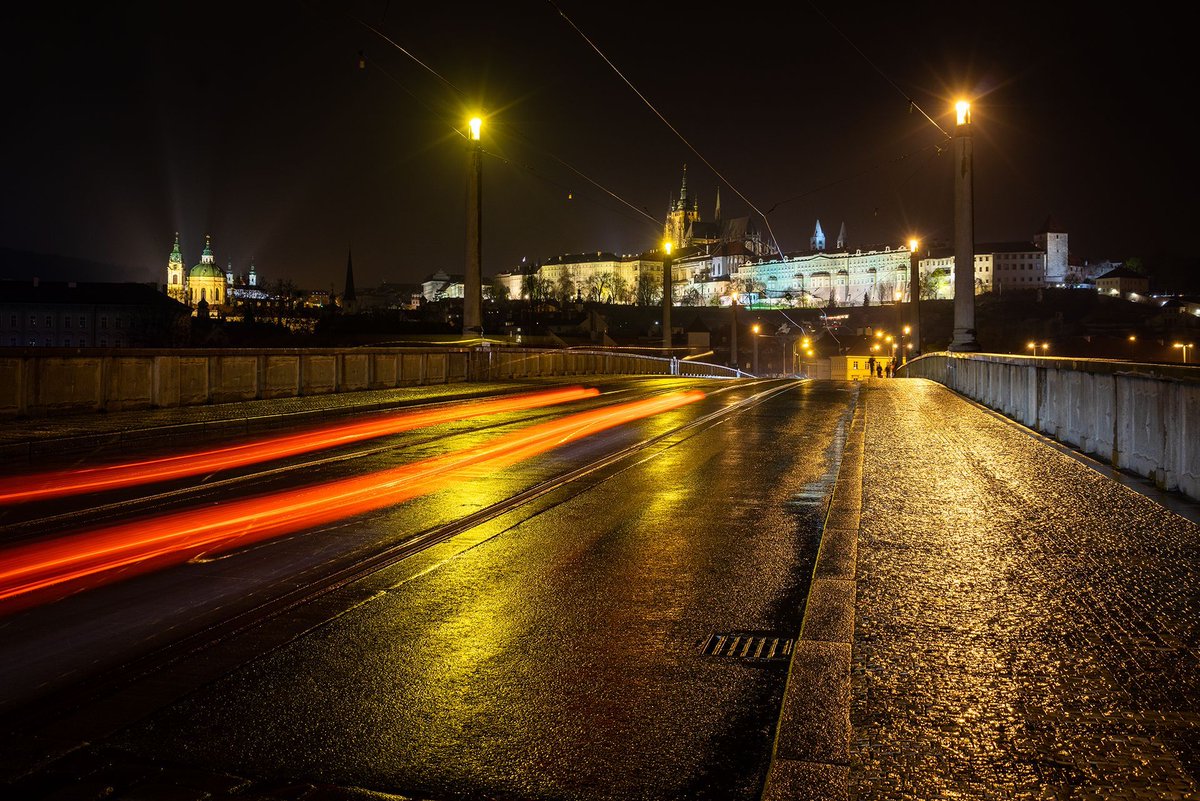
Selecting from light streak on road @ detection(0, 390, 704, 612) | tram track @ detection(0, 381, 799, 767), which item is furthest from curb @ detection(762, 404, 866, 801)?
light streak on road @ detection(0, 390, 704, 612)

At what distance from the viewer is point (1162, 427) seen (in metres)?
10.0

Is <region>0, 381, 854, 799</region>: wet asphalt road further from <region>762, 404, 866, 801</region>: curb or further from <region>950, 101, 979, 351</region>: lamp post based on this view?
<region>950, 101, 979, 351</region>: lamp post

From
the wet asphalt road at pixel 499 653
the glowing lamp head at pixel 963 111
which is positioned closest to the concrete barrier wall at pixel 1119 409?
the wet asphalt road at pixel 499 653

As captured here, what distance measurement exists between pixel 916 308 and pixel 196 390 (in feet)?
130

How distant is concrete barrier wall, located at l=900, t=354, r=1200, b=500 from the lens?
369 inches

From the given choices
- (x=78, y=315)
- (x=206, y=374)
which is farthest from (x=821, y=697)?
(x=78, y=315)

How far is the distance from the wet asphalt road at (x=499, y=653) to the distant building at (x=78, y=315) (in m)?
125

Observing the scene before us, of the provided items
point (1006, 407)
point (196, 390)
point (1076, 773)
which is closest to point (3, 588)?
point (1076, 773)

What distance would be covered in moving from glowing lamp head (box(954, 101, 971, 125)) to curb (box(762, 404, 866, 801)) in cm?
2174

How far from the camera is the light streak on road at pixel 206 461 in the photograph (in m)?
11.2

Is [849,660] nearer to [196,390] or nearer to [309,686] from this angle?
[309,686]

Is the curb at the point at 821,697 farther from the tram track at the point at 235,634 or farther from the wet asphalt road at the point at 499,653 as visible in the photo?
the tram track at the point at 235,634

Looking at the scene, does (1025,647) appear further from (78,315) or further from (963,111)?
(78,315)

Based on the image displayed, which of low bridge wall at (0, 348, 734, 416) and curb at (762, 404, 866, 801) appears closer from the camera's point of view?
curb at (762, 404, 866, 801)
